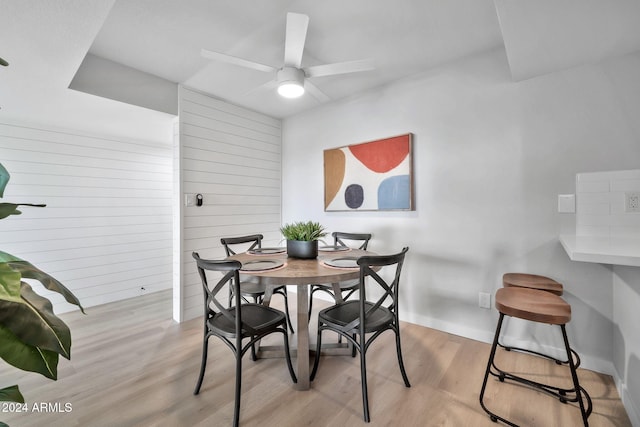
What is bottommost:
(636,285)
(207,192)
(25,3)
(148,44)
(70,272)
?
(70,272)

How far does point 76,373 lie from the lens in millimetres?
1994

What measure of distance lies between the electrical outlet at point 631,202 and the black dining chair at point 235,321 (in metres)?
2.38

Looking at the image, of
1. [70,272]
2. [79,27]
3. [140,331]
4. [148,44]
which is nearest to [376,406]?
[140,331]

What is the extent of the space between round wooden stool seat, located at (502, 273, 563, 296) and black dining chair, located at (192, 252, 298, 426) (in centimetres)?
158

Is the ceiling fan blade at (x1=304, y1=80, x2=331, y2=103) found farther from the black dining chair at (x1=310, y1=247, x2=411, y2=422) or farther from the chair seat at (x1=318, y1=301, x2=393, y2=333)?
the chair seat at (x1=318, y1=301, x2=393, y2=333)

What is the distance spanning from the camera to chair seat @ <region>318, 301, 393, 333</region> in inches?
67.5

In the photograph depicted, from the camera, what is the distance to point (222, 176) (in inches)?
130

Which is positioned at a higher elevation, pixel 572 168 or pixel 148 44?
pixel 148 44

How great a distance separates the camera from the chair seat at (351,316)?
1.71m

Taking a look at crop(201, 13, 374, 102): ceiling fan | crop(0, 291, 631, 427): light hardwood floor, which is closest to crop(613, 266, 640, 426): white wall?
crop(0, 291, 631, 427): light hardwood floor

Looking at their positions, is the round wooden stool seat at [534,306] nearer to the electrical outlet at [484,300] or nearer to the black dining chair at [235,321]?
the electrical outlet at [484,300]

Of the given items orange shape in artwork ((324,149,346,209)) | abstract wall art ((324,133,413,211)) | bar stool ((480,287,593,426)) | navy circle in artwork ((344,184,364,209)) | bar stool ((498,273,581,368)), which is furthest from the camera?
orange shape in artwork ((324,149,346,209))

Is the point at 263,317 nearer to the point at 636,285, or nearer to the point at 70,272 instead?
the point at 636,285

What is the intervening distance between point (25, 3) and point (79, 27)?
0.77 ft
